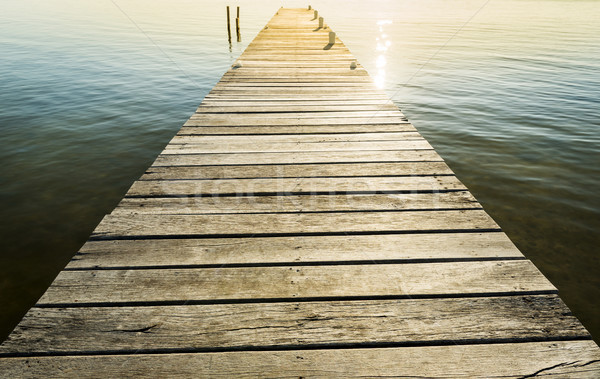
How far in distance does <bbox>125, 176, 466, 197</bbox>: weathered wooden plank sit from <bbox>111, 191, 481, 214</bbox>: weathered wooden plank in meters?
0.07

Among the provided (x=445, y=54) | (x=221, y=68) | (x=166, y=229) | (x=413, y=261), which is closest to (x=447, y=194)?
(x=413, y=261)

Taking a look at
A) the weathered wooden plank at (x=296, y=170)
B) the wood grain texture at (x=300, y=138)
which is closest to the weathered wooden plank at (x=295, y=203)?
the weathered wooden plank at (x=296, y=170)

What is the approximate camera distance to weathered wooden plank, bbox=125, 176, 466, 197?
305cm

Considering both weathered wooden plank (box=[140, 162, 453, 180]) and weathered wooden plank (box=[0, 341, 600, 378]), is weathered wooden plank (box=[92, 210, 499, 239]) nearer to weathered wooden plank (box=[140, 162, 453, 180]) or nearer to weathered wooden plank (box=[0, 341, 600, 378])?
weathered wooden plank (box=[140, 162, 453, 180])

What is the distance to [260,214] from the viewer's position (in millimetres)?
2740

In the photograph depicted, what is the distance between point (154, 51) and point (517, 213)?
17.0 metres

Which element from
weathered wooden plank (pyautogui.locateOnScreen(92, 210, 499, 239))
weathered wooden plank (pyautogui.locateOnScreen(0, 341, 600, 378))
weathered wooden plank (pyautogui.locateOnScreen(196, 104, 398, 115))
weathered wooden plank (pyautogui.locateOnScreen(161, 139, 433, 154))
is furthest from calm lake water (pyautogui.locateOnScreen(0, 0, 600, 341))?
weathered wooden plank (pyautogui.locateOnScreen(0, 341, 600, 378))

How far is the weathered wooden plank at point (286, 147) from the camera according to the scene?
12.6 feet

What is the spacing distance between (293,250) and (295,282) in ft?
0.96

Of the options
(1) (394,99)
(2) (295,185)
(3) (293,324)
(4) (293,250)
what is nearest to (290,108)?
(2) (295,185)

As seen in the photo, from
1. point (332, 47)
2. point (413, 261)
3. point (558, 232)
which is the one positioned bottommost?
point (558, 232)

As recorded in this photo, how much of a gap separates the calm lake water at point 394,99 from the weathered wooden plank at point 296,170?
5.68 ft

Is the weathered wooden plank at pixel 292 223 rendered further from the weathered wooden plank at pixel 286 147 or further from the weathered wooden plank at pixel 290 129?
the weathered wooden plank at pixel 290 129

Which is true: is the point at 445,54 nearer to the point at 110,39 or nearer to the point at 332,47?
the point at 332,47
